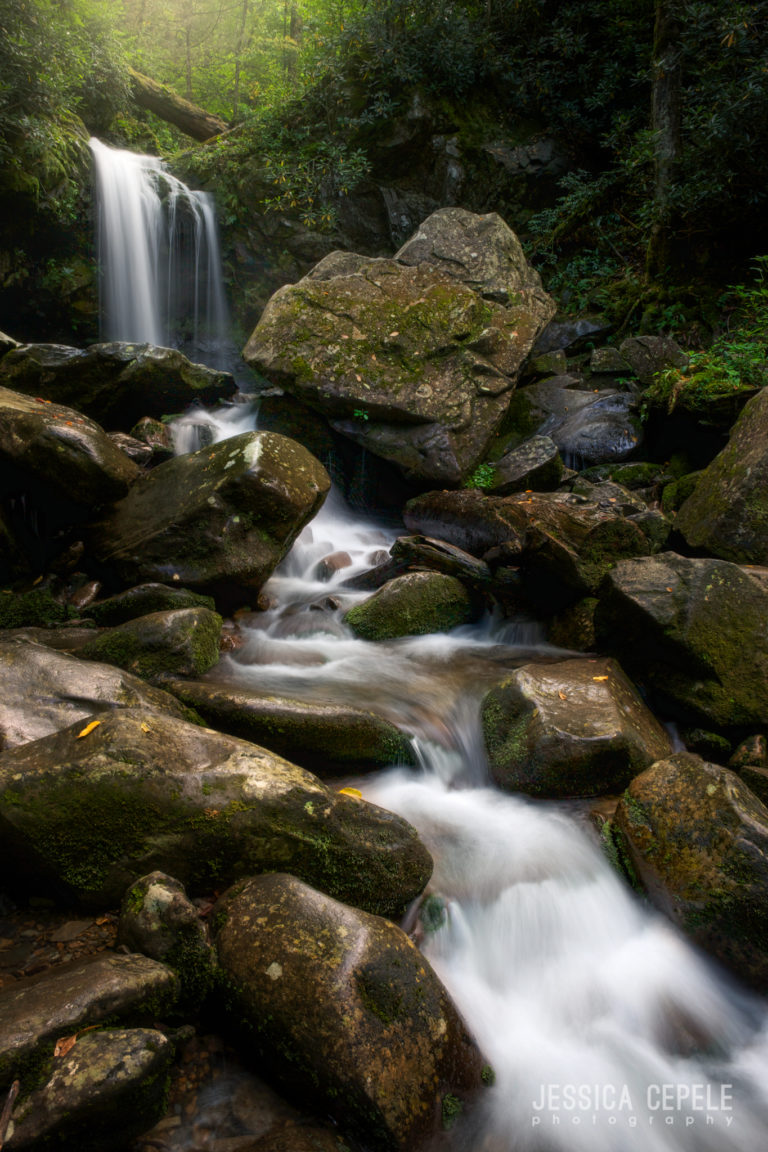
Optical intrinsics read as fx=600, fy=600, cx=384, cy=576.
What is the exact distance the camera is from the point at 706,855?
9.12ft

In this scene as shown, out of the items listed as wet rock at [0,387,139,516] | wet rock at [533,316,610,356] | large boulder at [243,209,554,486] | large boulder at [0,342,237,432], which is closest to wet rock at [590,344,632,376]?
wet rock at [533,316,610,356]

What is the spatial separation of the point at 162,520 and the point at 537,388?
5.94 metres

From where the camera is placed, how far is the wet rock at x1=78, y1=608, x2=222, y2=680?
164 inches

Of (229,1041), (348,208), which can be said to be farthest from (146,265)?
(229,1041)

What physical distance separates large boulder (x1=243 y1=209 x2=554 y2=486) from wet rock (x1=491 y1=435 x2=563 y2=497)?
1.28 feet

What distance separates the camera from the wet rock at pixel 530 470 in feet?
24.1

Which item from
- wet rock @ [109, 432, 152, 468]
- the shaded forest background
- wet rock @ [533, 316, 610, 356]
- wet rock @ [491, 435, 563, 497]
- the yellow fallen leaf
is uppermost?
the shaded forest background

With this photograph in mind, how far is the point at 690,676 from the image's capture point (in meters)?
4.14

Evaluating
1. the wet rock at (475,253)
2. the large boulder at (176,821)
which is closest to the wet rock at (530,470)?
the wet rock at (475,253)

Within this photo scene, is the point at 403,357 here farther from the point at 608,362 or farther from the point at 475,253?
the point at 608,362

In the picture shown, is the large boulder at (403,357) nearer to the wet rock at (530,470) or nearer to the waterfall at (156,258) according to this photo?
the wet rock at (530,470)

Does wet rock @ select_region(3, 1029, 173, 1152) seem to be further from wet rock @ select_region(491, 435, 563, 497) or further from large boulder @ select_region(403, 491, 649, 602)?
wet rock @ select_region(491, 435, 563, 497)

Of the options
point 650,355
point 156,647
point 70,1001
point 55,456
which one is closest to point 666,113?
point 650,355

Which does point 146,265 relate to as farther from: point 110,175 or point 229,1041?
point 229,1041
